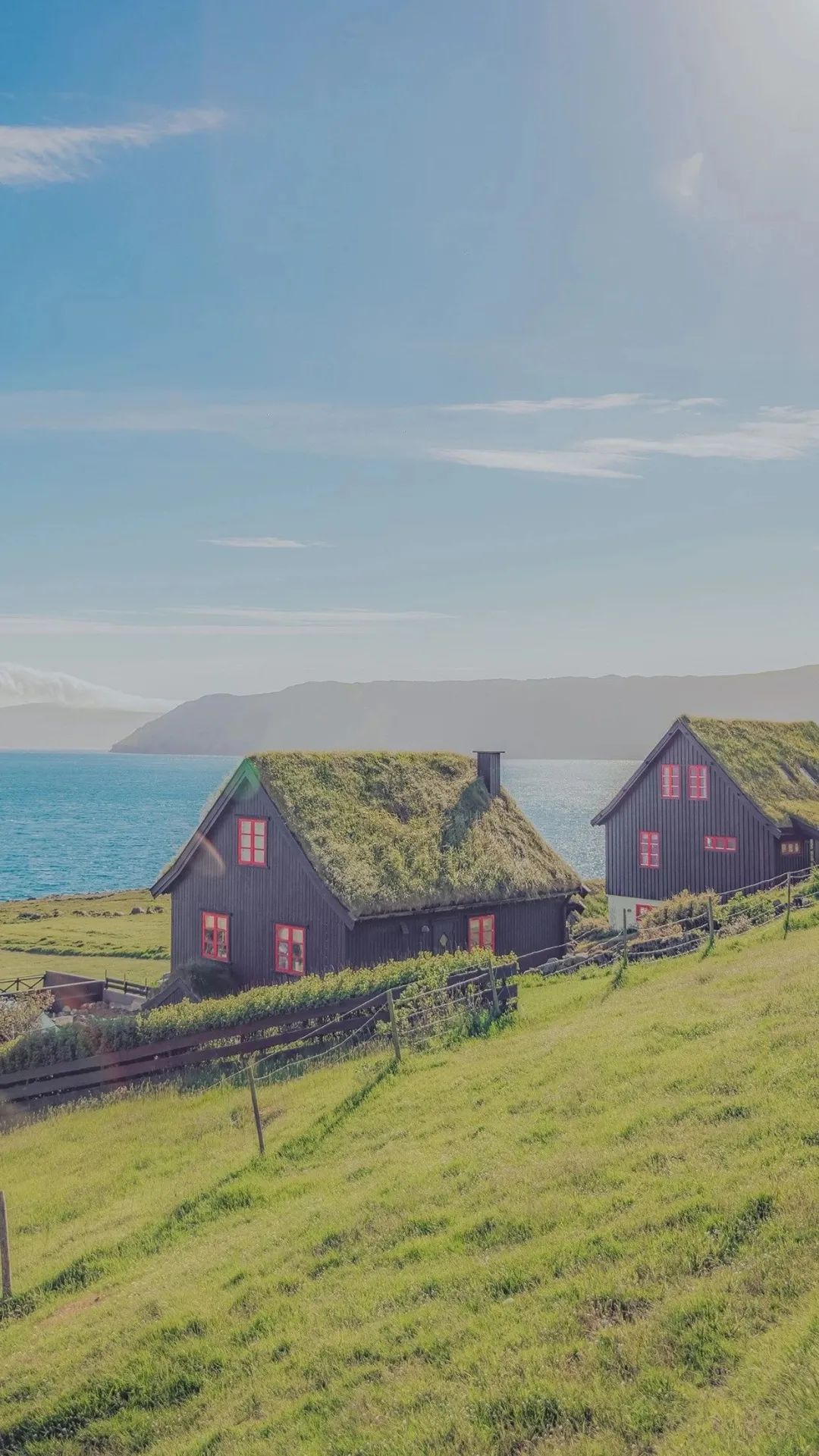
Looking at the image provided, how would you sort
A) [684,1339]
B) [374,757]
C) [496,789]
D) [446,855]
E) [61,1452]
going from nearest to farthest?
[684,1339]
[61,1452]
[446,855]
[374,757]
[496,789]

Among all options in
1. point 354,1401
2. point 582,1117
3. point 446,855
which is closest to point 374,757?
point 446,855

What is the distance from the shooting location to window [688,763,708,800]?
39.5 m

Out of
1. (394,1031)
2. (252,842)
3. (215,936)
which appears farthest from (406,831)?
(394,1031)

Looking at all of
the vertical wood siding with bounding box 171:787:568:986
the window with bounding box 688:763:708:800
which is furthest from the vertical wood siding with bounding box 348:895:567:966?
the window with bounding box 688:763:708:800

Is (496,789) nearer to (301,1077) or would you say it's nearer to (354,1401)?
(301,1077)

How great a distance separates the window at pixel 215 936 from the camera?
33.7m

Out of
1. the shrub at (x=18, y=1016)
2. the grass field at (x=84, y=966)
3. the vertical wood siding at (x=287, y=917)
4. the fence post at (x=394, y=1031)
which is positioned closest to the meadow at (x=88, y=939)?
the grass field at (x=84, y=966)

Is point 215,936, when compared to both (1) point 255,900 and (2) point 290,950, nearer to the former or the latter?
(1) point 255,900

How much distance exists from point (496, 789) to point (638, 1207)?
92.2 feet

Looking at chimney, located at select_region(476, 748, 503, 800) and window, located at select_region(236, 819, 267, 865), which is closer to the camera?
window, located at select_region(236, 819, 267, 865)

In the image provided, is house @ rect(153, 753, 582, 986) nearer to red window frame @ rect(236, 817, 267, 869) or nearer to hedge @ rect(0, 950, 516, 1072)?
red window frame @ rect(236, 817, 267, 869)

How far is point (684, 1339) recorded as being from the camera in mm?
8125

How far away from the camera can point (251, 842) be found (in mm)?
32938

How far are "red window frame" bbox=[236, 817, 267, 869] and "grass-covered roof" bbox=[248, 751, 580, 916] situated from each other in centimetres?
137
